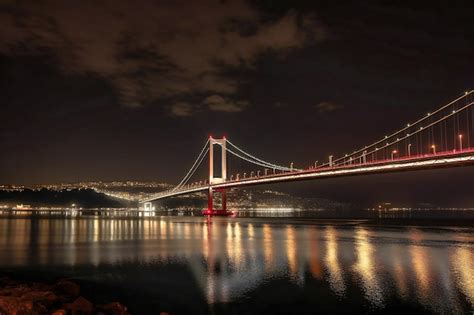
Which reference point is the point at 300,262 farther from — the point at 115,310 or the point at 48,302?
the point at 48,302

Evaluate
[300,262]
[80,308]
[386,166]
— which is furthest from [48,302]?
[386,166]

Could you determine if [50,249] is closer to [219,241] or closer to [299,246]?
[219,241]

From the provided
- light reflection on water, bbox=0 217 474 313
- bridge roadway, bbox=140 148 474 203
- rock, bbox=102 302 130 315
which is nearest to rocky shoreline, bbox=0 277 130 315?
rock, bbox=102 302 130 315

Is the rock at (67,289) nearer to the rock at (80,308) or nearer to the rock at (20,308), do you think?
the rock at (80,308)

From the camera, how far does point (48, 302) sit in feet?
41.1

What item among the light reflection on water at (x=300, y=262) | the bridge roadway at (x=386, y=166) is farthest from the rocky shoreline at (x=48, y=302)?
the bridge roadway at (x=386, y=166)

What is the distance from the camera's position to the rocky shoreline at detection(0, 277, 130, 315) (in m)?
11.1

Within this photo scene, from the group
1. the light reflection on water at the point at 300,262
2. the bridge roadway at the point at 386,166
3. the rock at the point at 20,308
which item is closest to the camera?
the rock at the point at 20,308

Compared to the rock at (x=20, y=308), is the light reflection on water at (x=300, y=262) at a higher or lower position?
lower

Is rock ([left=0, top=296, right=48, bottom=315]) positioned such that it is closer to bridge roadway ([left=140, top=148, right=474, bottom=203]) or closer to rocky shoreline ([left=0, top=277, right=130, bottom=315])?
rocky shoreline ([left=0, top=277, right=130, bottom=315])

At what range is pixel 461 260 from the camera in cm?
2269

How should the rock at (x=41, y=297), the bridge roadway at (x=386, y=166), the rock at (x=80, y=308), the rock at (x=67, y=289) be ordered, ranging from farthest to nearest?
the bridge roadway at (x=386, y=166) < the rock at (x=67, y=289) < the rock at (x=41, y=297) < the rock at (x=80, y=308)

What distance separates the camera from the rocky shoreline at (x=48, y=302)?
11109mm

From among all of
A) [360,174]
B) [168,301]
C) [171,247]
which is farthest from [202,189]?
[168,301]
